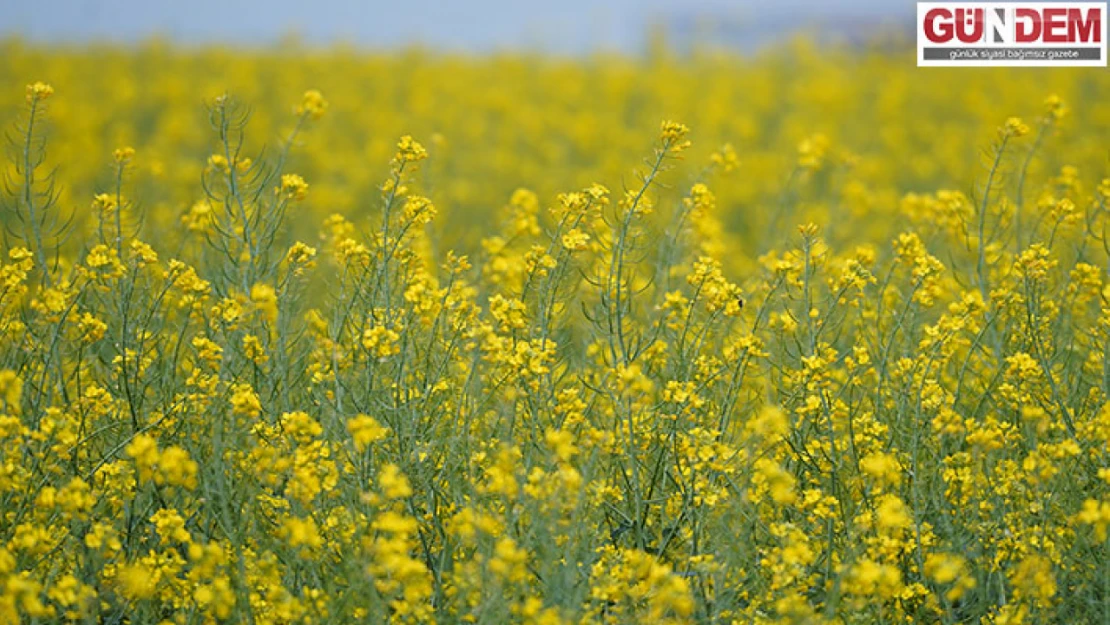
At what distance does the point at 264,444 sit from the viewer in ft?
9.66

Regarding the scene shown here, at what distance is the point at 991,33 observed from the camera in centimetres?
701

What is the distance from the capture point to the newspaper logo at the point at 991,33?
6984mm

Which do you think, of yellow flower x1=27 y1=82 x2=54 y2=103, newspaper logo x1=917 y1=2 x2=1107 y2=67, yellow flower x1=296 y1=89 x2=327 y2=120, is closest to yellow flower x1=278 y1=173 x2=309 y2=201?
yellow flower x1=296 y1=89 x2=327 y2=120

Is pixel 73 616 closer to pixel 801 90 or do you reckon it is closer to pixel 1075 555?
pixel 1075 555

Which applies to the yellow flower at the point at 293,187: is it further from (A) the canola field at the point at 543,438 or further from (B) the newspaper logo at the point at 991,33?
(B) the newspaper logo at the point at 991,33

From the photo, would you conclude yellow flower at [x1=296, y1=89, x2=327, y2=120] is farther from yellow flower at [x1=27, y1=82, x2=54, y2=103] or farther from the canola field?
yellow flower at [x1=27, y1=82, x2=54, y2=103]

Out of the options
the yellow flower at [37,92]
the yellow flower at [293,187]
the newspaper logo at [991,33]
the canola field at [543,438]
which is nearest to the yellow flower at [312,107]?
the canola field at [543,438]

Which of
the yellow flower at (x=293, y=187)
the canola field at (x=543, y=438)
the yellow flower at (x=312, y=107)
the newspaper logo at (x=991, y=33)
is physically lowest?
the canola field at (x=543, y=438)

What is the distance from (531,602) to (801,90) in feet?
30.6

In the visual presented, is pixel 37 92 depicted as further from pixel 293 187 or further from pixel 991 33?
pixel 991 33

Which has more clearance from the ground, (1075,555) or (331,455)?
(331,455)

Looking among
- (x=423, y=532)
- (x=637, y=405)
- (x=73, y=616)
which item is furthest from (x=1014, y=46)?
(x=73, y=616)

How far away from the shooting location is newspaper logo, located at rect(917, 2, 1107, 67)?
22.9ft

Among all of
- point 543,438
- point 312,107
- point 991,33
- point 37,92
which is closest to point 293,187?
point 312,107
